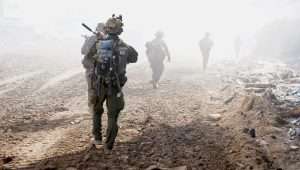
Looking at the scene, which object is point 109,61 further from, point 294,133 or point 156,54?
point 156,54

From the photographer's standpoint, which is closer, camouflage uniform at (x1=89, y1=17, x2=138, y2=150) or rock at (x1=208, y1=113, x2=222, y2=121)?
camouflage uniform at (x1=89, y1=17, x2=138, y2=150)

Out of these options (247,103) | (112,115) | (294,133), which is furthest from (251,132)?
(112,115)

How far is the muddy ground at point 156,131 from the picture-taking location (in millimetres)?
7070

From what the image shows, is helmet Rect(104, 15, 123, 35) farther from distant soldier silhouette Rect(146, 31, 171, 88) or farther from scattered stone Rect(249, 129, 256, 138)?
distant soldier silhouette Rect(146, 31, 171, 88)

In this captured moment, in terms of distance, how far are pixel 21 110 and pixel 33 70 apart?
11.4 meters

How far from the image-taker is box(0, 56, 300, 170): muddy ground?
707 cm

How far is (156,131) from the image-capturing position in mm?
9141

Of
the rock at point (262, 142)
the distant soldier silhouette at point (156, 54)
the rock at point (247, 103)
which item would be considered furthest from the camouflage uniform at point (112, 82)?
the distant soldier silhouette at point (156, 54)

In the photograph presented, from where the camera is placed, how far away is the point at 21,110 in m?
11.3

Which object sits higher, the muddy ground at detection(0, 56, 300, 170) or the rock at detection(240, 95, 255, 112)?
the rock at detection(240, 95, 255, 112)

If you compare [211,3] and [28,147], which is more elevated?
[211,3]

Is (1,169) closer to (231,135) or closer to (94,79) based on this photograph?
(94,79)

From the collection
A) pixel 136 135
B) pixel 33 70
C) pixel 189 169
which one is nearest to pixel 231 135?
pixel 136 135

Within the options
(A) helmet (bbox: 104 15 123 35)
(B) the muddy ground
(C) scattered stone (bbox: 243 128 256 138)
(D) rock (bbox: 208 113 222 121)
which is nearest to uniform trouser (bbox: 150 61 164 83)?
(B) the muddy ground
